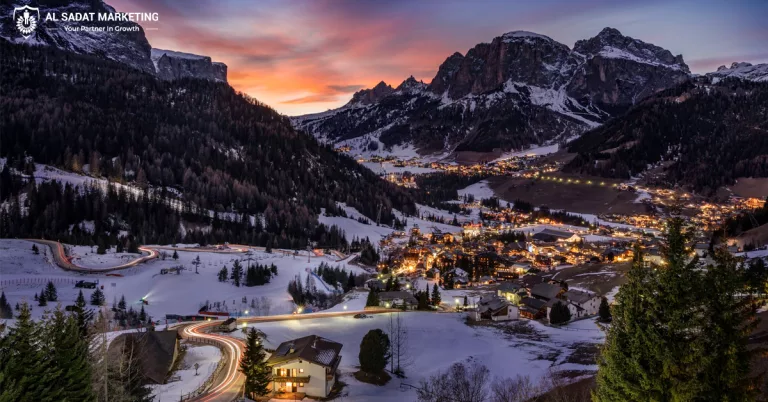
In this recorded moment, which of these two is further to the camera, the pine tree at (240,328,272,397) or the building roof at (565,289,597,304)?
the building roof at (565,289,597,304)

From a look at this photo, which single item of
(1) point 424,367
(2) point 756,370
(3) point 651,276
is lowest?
(1) point 424,367

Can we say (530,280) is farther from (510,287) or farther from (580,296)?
(580,296)

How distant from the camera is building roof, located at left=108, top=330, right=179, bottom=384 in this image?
33750 millimetres

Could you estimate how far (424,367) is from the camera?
153 ft

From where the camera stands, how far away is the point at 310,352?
124 feet

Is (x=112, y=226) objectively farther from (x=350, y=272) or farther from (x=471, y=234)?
(x=471, y=234)

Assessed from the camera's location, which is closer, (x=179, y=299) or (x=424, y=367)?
(x=424, y=367)

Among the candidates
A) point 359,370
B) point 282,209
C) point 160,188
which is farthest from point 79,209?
point 359,370

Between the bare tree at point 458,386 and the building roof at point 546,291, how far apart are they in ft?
120

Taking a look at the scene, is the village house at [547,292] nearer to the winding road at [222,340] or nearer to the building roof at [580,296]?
the building roof at [580,296]

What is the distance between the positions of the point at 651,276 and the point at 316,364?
28251 mm

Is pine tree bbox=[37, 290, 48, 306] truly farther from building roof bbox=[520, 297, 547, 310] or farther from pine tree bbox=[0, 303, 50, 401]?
building roof bbox=[520, 297, 547, 310]

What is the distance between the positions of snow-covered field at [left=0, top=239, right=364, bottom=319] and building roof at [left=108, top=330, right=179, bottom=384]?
1265 inches

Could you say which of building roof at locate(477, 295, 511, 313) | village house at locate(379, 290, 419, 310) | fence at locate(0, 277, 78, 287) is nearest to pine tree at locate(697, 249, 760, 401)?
building roof at locate(477, 295, 511, 313)
